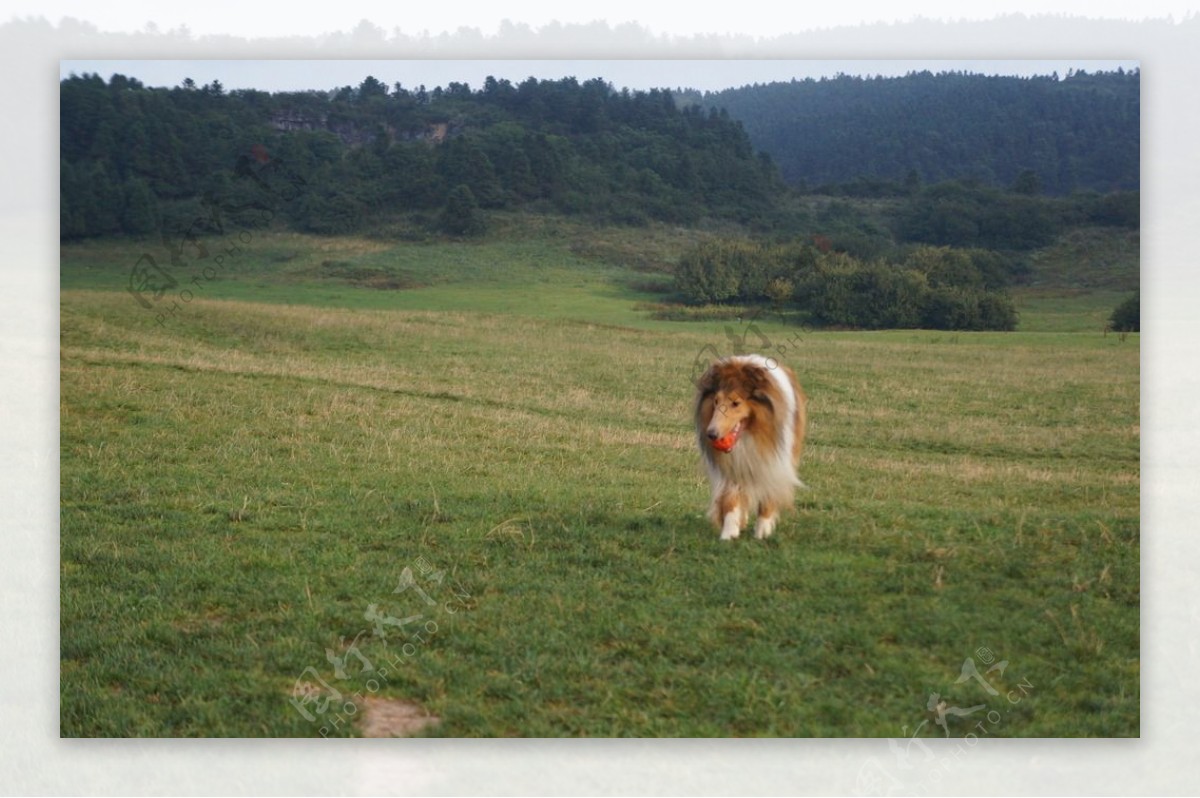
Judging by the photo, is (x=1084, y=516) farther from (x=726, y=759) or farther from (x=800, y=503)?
(x=726, y=759)

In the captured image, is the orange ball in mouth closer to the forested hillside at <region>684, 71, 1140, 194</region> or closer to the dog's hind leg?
the dog's hind leg

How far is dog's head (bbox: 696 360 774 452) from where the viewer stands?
245 inches

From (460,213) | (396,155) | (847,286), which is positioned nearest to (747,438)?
(847,286)

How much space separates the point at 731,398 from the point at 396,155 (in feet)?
9.77

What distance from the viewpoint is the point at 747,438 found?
6.36m

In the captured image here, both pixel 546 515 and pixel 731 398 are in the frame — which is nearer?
pixel 731 398

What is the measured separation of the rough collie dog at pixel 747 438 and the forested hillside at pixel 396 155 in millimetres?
1936

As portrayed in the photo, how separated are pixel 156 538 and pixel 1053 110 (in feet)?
18.2

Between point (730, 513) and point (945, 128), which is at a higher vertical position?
point (945, 128)

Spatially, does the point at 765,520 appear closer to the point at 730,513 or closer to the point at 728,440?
the point at 730,513

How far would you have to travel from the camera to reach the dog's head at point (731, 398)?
6.23m

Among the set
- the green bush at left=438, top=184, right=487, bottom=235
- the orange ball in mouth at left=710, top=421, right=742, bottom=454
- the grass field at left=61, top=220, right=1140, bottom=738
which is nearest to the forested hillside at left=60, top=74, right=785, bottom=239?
the green bush at left=438, top=184, right=487, bottom=235

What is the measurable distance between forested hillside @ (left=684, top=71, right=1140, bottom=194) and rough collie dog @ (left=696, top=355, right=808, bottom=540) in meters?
1.71

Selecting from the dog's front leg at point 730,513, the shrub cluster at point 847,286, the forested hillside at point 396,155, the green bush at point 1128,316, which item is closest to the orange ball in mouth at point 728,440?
the dog's front leg at point 730,513
